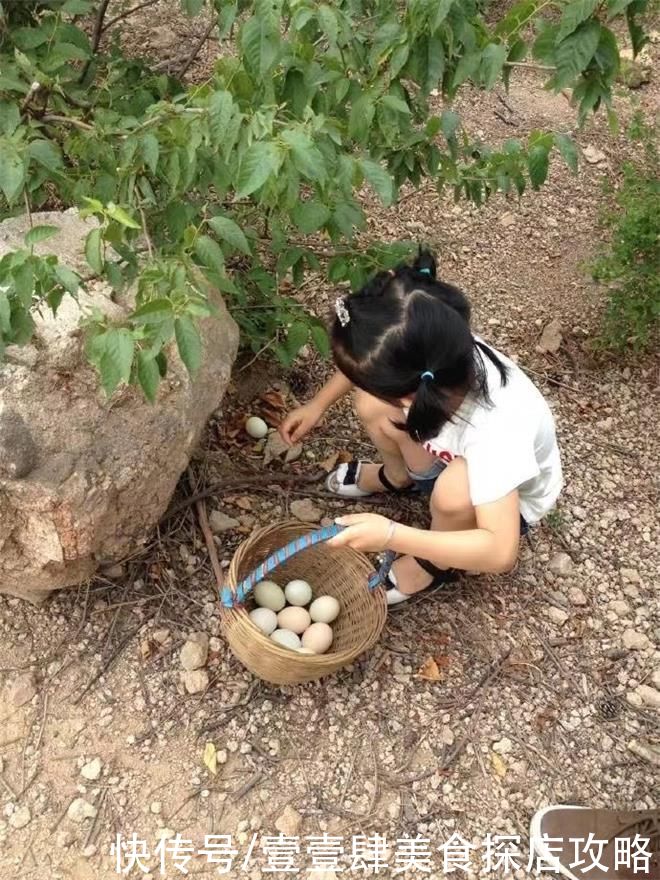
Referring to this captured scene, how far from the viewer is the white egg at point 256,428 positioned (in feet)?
8.46

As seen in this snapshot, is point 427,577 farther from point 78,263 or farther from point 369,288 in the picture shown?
point 78,263

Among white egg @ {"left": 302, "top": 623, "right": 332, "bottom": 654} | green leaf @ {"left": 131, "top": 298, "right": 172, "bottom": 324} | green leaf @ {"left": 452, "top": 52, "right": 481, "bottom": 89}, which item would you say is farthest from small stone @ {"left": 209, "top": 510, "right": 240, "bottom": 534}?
green leaf @ {"left": 452, "top": 52, "right": 481, "bottom": 89}

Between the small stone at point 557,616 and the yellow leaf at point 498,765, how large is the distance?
436 millimetres

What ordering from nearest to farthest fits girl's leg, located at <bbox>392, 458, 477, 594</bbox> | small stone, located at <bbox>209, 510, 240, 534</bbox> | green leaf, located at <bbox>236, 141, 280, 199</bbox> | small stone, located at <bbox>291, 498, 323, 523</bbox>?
green leaf, located at <bbox>236, 141, 280, 199</bbox> → girl's leg, located at <bbox>392, 458, 477, 594</bbox> → small stone, located at <bbox>209, 510, 240, 534</bbox> → small stone, located at <bbox>291, 498, 323, 523</bbox>

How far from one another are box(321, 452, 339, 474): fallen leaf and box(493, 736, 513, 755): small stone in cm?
90

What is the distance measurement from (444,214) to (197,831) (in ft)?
8.03

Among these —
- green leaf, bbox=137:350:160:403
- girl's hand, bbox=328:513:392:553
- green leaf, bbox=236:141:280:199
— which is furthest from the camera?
girl's hand, bbox=328:513:392:553

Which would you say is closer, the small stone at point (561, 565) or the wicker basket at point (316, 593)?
the wicker basket at point (316, 593)

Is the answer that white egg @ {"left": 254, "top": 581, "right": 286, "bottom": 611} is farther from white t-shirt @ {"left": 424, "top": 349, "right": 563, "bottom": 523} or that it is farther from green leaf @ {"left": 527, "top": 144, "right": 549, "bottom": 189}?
green leaf @ {"left": 527, "top": 144, "right": 549, "bottom": 189}

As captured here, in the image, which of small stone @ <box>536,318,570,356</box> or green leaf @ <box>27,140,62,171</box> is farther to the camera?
small stone @ <box>536,318,570,356</box>

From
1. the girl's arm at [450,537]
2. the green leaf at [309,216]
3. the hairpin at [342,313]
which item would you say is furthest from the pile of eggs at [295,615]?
the green leaf at [309,216]

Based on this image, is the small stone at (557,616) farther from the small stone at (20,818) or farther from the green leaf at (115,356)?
the green leaf at (115,356)

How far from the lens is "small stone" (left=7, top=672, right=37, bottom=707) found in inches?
80.7

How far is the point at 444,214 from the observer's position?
344 centimetres
